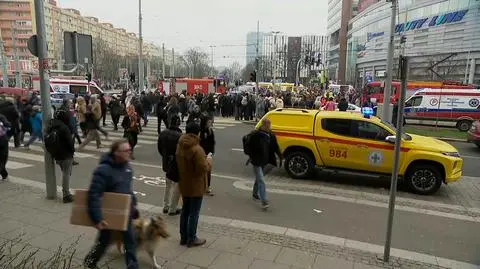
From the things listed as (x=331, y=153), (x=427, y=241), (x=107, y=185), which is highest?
(x=107, y=185)

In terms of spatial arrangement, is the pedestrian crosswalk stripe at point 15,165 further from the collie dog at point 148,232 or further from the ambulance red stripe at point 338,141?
the collie dog at point 148,232

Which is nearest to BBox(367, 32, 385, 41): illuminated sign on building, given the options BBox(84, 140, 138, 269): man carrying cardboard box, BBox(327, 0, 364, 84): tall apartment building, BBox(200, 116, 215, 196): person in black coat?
BBox(327, 0, 364, 84): tall apartment building

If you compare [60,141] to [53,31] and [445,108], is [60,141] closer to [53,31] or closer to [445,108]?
[445,108]

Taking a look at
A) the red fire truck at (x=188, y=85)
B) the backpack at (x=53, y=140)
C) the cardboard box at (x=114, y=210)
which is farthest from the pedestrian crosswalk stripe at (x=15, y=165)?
the red fire truck at (x=188, y=85)

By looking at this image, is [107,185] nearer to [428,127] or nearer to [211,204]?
[211,204]

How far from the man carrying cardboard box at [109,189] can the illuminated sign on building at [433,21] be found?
5575cm

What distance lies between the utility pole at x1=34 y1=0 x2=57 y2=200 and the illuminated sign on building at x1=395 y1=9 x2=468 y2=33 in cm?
5432

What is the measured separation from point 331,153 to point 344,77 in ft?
334

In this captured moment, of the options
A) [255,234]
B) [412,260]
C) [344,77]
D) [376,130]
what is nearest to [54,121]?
[255,234]

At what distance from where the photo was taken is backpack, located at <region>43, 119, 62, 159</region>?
259 inches

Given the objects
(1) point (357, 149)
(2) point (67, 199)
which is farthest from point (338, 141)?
(2) point (67, 199)

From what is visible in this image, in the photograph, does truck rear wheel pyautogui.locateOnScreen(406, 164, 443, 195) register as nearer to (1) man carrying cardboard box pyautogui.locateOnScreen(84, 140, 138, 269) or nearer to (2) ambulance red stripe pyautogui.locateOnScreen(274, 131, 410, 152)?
(2) ambulance red stripe pyautogui.locateOnScreen(274, 131, 410, 152)

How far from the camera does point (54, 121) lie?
664 cm

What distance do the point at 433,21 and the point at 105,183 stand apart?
60.8 meters
